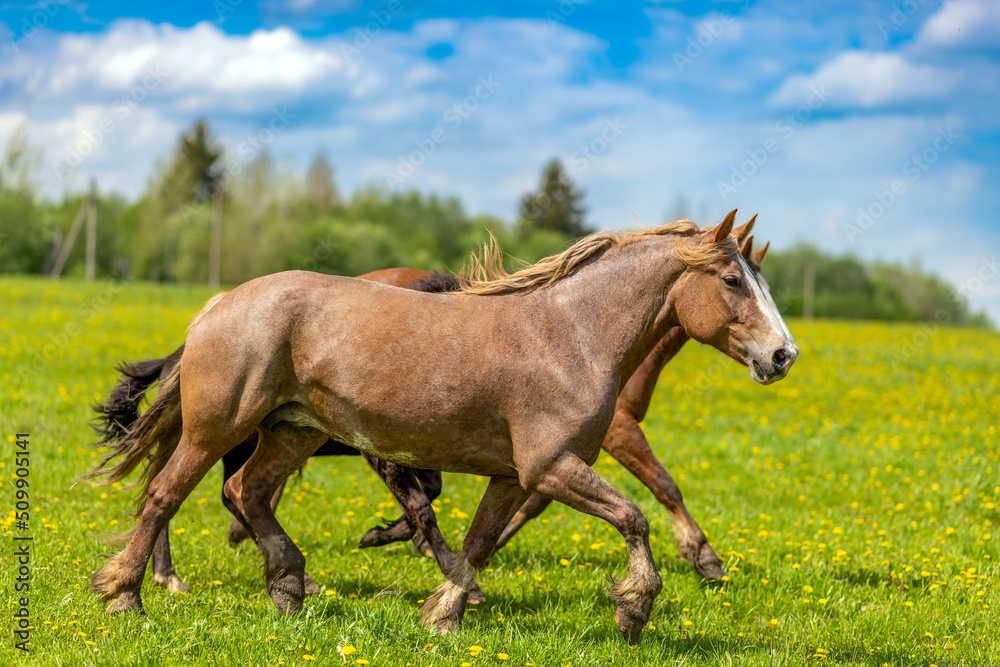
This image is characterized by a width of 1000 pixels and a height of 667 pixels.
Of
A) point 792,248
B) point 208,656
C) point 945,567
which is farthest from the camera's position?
point 792,248

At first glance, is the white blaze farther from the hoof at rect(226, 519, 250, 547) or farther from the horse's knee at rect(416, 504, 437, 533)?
the hoof at rect(226, 519, 250, 547)

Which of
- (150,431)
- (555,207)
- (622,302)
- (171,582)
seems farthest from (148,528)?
(555,207)

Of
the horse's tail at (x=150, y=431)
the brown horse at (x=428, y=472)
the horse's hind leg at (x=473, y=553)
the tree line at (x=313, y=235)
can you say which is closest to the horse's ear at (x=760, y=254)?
the brown horse at (x=428, y=472)

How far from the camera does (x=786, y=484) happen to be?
970 centimetres

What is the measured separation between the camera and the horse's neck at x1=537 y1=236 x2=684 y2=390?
15.0ft

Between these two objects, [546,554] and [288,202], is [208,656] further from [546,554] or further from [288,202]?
[288,202]

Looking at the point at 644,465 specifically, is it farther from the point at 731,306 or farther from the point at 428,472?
the point at 731,306

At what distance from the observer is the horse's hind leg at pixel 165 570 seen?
5.28m

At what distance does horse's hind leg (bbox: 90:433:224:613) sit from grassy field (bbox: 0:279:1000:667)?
0.45ft

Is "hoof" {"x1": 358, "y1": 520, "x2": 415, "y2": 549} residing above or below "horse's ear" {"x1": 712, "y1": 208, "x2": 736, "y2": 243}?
below

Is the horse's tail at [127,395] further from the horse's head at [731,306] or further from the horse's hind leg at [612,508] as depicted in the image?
the horse's head at [731,306]

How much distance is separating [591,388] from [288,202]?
6530 centimetres

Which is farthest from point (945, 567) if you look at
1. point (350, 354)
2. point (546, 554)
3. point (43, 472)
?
point (43, 472)

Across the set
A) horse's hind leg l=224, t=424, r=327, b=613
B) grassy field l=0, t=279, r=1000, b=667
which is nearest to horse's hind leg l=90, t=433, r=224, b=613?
grassy field l=0, t=279, r=1000, b=667
